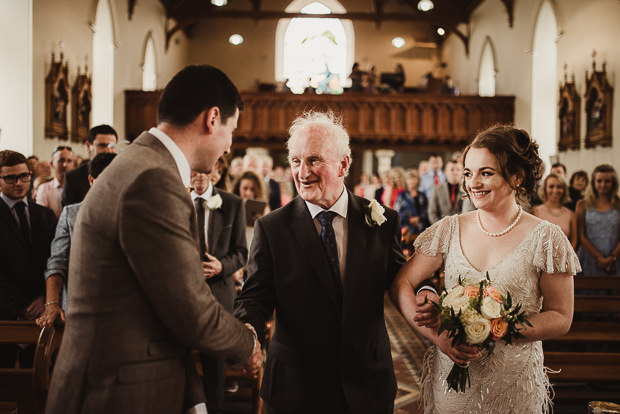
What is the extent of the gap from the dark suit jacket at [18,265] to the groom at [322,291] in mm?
2088

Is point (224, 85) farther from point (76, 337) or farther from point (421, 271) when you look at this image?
point (421, 271)

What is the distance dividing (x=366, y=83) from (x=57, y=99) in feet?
27.9

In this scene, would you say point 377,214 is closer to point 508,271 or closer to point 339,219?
point 339,219

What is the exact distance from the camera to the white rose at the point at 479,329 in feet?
5.87

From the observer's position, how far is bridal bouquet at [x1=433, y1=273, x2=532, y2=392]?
1.79 meters

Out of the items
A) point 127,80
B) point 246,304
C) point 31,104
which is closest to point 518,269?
point 246,304

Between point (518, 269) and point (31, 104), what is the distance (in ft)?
28.6

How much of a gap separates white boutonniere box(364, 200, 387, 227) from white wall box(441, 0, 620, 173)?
325 inches

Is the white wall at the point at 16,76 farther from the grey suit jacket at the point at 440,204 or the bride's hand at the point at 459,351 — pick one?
the bride's hand at the point at 459,351

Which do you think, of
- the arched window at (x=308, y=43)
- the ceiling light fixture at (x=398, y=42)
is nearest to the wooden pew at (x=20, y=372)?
the arched window at (x=308, y=43)

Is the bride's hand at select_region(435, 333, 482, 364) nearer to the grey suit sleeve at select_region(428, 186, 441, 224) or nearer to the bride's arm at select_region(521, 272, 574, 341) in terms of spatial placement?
the bride's arm at select_region(521, 272, 574, 341)

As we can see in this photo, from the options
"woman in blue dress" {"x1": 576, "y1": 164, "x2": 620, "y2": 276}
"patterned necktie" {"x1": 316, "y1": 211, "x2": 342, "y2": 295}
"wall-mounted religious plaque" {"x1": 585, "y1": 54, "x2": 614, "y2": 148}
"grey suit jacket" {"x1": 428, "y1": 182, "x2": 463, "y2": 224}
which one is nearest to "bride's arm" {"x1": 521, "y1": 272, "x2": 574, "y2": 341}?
"patterned necktie" {"x1": 316, "y1": 211, "x2": 342, "y2": 295}

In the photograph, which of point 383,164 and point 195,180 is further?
point 383,164

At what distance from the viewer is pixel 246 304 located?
211 cm
